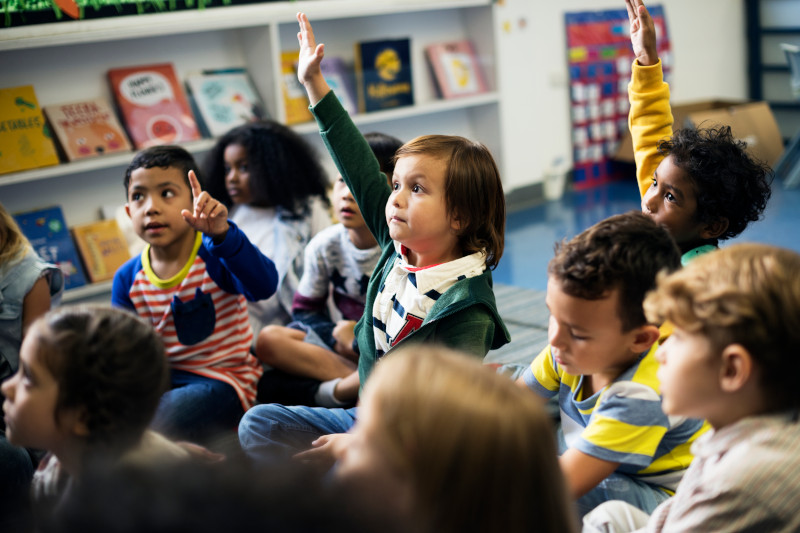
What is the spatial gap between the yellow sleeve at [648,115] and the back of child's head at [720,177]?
0.11 meters

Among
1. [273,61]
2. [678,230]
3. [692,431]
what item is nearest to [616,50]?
[273,61]

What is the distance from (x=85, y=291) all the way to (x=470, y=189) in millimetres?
1998

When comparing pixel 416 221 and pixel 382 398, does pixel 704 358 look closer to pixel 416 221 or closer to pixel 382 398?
pixel 382 398

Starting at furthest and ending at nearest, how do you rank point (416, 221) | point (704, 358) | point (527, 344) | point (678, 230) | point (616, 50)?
point (616, 50)
point (527, 344)
point (678, 230)
point (416, 221)
point (704, 358)

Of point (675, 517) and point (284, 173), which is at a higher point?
point (284, 173)

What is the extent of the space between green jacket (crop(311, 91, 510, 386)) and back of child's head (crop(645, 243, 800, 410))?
0.52 m

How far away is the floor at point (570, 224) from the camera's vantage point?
3.45m

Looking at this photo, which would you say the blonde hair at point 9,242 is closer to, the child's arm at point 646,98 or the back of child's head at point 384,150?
the back of child's head at point 384,150

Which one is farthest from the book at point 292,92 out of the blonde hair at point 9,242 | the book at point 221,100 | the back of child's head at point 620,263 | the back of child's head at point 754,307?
the back of child's head at point 754,307

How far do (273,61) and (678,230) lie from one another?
87.5 inches

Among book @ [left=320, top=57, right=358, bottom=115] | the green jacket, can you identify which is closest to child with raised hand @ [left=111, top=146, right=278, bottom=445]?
the green jacket

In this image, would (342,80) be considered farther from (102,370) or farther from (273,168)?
(102,370)

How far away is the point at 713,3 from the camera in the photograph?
18.2ft

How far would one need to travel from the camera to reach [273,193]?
244cm
